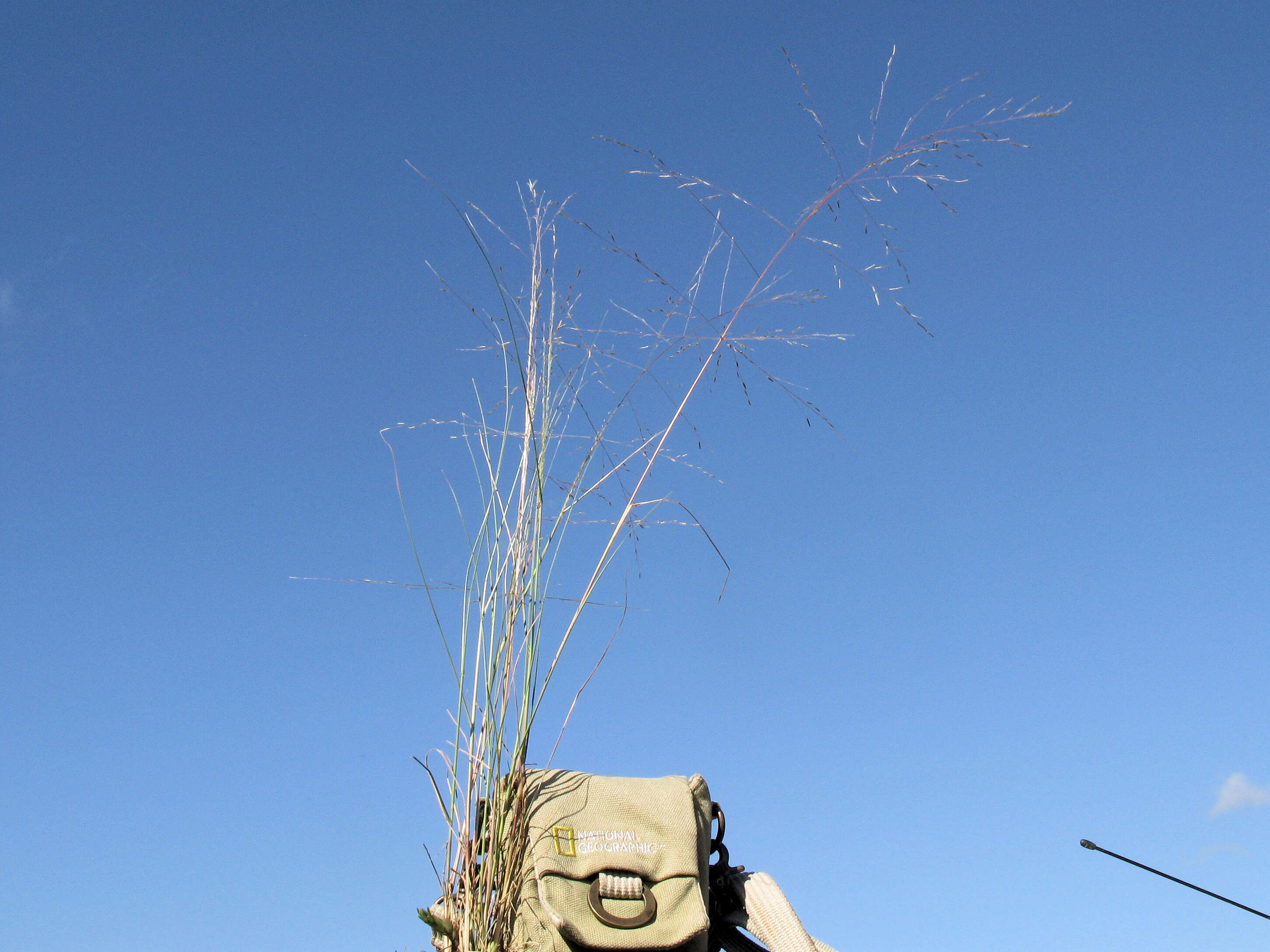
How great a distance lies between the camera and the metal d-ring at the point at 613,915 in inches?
66.2

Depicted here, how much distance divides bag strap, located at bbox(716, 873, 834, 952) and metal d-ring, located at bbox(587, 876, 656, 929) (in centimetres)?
28

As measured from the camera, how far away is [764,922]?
6.22ft

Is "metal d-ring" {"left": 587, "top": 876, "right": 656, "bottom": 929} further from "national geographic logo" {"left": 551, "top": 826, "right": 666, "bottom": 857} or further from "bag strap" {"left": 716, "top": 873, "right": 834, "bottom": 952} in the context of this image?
"bag strap" {"left": 716, "top": 873, "right": 834, "bottom": 952}

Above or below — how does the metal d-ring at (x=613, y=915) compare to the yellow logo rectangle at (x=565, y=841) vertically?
below

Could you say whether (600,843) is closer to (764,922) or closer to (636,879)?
(636,879)

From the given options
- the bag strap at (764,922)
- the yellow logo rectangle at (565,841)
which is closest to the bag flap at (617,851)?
the yellow logo rectangle at (565,841)

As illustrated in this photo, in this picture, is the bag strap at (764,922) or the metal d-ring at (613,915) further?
the bag strap at (764,922)

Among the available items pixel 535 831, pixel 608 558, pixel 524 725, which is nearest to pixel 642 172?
pixel 608 558

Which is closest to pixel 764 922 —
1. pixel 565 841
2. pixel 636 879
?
pixel 636 879

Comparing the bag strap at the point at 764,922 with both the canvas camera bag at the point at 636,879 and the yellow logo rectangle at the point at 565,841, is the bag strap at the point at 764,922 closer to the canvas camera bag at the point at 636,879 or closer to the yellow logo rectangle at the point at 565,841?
the canvas camera bag at the point at 636,879

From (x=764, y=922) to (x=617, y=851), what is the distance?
352 mm

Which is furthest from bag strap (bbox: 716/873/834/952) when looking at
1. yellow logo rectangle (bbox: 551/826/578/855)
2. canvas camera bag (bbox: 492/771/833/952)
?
yellow logo rectangle (bbox: 551/826/578/855)

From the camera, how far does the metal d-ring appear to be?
1682mm

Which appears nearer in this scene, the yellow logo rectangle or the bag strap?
the yellow logo rectangle
